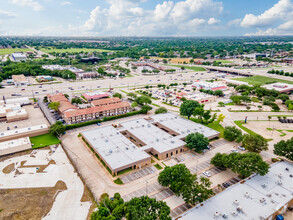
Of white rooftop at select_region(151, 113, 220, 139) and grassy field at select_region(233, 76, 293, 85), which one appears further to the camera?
grassy field at select_region(233, 76, 293, 85)

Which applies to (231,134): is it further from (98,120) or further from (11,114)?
(11,114)

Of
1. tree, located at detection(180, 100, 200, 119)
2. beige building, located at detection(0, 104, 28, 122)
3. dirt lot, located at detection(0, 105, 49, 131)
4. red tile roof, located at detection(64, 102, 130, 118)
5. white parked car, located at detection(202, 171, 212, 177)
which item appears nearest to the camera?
white parked car, located at detection(202, 171, 212, 177)

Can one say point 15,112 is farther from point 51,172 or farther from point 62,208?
point 62,208

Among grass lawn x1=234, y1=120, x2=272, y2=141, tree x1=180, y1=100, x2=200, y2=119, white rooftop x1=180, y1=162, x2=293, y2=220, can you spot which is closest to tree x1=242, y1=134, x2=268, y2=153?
white rooftop x1=180, y1=162, x2=293, y2=220

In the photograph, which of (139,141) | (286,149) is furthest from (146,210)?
(286,149)

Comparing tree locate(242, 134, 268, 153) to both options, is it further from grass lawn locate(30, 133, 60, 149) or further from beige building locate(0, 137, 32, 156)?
beige building locate(0, 137, 32, 156)

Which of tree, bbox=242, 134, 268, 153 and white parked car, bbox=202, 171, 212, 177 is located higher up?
tree, bbox=242, 134, 268, 153

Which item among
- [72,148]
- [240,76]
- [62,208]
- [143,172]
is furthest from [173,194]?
[240,76]

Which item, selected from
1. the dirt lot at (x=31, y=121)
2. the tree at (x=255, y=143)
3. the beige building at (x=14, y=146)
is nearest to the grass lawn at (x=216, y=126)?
the tree at (x=255, y=143)
